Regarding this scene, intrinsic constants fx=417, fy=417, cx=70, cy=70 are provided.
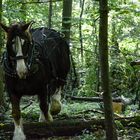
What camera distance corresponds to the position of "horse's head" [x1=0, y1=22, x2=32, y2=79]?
6.44 m

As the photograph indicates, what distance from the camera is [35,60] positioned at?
7.14 metres

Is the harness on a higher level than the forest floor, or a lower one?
higher

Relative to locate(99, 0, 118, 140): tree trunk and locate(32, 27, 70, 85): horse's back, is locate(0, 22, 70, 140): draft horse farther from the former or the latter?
locate(99, 0, 118, 140): tree trunk

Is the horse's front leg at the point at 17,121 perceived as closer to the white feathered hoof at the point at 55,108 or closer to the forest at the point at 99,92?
the forest at the point at 99,92

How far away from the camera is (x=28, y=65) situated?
688 cm

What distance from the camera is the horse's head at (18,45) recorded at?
21.1 ft

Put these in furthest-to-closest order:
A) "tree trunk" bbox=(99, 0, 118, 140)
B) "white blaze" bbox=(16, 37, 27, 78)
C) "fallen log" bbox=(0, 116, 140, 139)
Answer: "fallen log" bbox=(0, 116, 140, 139) < "white blaze" bbox=(16, 37, 27, 78) < "tree trunk" bbox=(99, 0, 118, 140)

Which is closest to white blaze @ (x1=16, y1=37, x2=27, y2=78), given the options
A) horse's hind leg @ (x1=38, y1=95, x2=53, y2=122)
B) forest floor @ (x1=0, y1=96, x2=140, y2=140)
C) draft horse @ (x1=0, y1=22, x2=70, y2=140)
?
draft horse @ (x1=0, y1=22, x2=70, y2=140)

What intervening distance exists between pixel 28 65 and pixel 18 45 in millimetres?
464

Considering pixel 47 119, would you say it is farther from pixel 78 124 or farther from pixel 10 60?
pixel 10 60

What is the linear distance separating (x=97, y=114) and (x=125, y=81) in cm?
426

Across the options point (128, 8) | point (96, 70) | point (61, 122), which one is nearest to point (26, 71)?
point (61, 122)

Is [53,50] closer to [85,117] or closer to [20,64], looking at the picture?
[85,117]

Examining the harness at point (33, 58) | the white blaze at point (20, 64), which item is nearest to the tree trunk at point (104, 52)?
the white blaze at point (20, 64)
